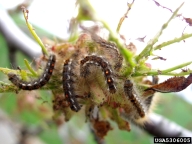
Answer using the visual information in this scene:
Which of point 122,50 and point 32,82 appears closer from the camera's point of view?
point 122,50

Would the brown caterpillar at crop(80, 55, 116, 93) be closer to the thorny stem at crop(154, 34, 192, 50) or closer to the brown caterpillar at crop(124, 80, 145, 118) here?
the brown caterpillar at crop(124, 80, 145, 118)

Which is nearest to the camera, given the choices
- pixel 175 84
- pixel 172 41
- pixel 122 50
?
pixel 122 50

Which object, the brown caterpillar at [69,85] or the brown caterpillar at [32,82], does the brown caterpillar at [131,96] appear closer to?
the brown caterpillar at [69,85]

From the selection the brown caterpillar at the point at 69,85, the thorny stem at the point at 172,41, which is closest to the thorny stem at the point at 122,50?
the thorny stem at the point at 172,41

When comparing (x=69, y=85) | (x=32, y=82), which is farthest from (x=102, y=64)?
(x=32, y=82)

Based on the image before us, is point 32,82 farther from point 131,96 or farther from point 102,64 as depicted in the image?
point 131,96

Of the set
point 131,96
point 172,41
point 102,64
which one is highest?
point 172,41

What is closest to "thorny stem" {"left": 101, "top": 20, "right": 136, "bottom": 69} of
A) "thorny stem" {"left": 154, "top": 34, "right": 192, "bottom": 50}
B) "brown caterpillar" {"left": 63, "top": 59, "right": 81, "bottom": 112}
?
"thorny stem" {"left": 154, "top": 34, "right": 192, "bottom": 50}

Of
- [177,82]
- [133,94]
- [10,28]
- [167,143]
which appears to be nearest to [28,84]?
[133,94]
